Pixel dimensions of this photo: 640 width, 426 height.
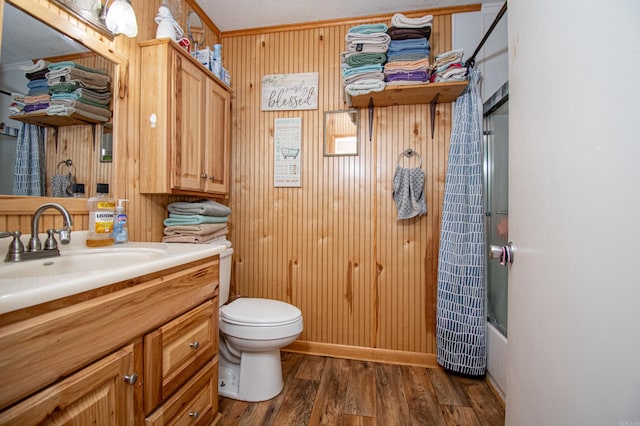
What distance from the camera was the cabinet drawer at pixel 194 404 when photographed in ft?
3.05

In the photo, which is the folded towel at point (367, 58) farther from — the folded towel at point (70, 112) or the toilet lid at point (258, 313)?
the toilet lid at point (258, 313)

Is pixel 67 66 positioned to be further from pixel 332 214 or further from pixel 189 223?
Result: pixel 332 214

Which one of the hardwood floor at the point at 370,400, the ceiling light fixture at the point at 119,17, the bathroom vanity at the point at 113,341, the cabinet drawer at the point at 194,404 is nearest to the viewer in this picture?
the bathroom vanity at the point at 113,341

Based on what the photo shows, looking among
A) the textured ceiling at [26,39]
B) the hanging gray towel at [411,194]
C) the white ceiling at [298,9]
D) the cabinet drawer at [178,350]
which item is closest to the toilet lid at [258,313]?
the cabinet drawer at [178,350]

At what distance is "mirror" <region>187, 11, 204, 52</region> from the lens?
179 cm

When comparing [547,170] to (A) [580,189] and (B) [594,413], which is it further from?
(B) [594,413]

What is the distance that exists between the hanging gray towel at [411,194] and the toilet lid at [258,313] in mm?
1004

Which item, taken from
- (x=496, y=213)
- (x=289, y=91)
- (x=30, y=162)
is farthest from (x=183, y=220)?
(x=496, y=213)

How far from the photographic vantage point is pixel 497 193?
174cm

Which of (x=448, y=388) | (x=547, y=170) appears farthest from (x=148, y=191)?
(x=448, y=388)

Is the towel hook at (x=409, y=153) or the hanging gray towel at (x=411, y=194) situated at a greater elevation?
the towel hook at (x=409, y=153)

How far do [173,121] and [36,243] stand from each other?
0.81m

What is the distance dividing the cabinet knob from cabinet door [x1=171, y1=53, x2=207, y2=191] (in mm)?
934

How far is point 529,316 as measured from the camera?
0.68m
